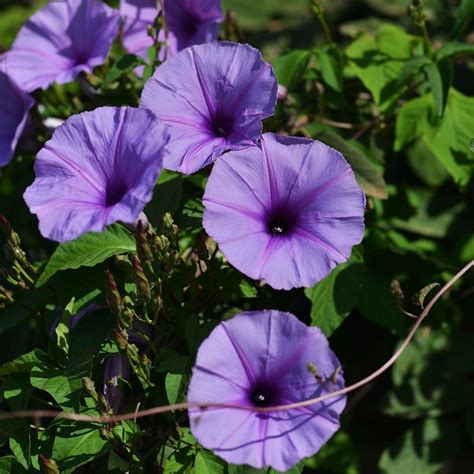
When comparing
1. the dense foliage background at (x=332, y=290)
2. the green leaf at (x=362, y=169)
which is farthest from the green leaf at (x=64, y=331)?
the green leaf at (x=362, y=169)

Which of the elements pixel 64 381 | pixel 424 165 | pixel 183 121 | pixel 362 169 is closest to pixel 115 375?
pixel 64 381

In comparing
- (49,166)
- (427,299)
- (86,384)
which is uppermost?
(49,166)

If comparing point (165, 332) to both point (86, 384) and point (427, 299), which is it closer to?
point (86, 384)

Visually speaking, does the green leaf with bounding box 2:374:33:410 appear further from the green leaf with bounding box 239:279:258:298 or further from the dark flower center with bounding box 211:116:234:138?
the dark flower center with bounding box 211:116:234:138

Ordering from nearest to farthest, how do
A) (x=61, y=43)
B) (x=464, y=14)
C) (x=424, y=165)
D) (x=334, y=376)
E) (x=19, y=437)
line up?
(x=334, y=376) → (x=19, y=437) → (x=464, y=14) → (x=61, y=43) → (x=424, y=165)

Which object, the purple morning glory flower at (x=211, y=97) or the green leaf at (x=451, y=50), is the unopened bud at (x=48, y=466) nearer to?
the purple morning glory flower at (x=211, y=97)

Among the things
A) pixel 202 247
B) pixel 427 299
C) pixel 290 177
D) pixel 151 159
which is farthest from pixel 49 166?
pixel 427 299

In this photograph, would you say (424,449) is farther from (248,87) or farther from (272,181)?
(248,87)
